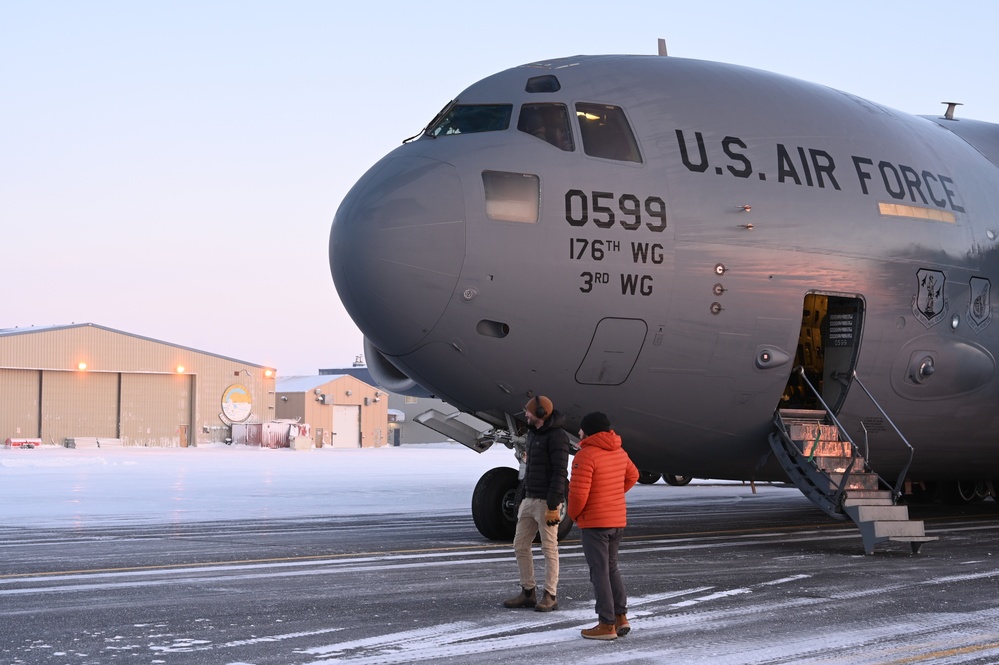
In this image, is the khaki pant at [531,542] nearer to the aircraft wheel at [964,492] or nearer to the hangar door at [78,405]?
the aircraft wheel at [964,492]

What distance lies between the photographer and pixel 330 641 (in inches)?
323

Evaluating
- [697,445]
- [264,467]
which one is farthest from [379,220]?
[264,467]

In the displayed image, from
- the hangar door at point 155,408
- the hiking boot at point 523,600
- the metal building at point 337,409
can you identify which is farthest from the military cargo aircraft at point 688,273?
the metal building at point 337,409

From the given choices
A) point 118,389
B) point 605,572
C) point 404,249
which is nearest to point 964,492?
point 404,249

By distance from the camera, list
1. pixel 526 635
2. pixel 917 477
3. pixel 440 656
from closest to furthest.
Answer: pixel 440 656 < pixel 526 635 < pixel 917 477

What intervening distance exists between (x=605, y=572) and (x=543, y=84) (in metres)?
7.31

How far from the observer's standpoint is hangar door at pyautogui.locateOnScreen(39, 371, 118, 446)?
6431 cm

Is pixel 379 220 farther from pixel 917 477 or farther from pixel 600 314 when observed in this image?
pixel 917 477

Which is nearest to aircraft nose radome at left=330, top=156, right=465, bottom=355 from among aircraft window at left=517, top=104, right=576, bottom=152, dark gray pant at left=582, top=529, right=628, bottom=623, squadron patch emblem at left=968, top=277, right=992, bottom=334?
aircraft window at left=517, top=104, right=576, bottom=152

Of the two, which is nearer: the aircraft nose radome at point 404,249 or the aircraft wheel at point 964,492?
the aircraft nose radome at point 404,249

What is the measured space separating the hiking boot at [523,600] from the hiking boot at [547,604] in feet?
0.55

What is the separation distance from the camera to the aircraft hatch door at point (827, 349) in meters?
14.9

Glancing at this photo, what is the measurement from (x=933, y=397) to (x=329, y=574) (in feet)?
28.8

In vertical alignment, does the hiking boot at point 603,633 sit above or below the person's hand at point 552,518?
below
